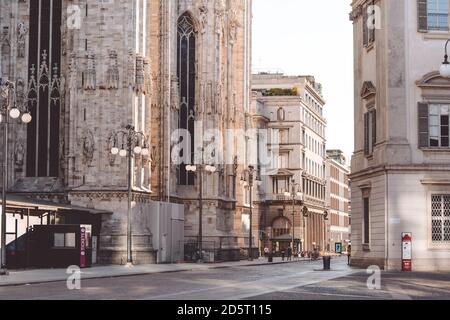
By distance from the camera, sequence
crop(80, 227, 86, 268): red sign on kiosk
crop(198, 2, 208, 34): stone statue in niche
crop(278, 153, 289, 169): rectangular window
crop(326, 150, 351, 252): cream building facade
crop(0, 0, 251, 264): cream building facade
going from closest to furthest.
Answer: crop(80, 227, 86, 268): red sign on kiosk, crop(0, 0, 251, 264): cream building facade, crop(198, 2, 208, 34): stone statue in niche, crop(278, 153, 289, 169): rectangular window, crop(326, 150, 351, 252): cream building facade

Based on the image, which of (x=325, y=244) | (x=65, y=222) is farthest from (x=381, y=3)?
(x=325, y=244)

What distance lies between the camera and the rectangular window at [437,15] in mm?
49688

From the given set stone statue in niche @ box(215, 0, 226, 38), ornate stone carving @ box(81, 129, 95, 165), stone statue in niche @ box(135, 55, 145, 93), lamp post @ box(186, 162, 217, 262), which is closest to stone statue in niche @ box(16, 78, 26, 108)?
ornate stone carving @ box(81, 129, 95, 165)

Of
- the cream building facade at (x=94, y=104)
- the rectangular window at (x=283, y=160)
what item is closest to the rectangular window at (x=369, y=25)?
the cream building facade at (x=94, y=104)

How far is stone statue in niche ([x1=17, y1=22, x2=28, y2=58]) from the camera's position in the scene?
213 feet

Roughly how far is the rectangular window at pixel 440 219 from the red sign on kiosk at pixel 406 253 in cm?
177

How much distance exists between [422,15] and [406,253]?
40.2 ft

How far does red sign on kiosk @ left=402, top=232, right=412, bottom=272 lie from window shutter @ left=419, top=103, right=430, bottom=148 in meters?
4.90

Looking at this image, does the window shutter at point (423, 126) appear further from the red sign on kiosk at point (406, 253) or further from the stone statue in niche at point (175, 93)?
the stone statue in niche at point (175, 93)

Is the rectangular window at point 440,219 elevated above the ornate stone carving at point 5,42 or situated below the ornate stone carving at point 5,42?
below

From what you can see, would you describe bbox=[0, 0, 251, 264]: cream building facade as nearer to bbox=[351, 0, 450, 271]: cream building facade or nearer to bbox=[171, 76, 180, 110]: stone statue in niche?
bbox=[171, 76, 180, 110]: stone statue in niche

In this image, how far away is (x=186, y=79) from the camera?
79375 mm

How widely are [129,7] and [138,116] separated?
6.98 m
